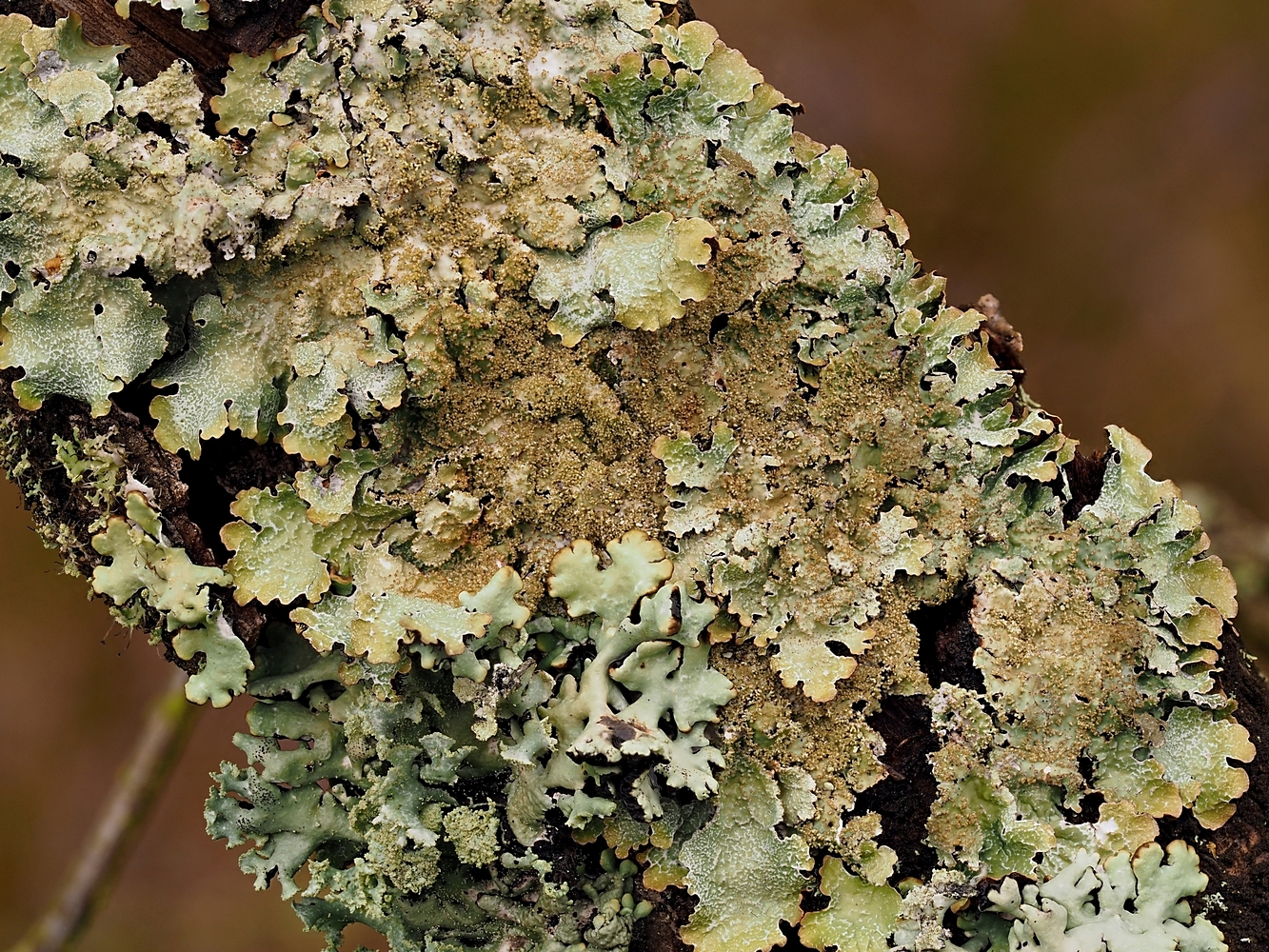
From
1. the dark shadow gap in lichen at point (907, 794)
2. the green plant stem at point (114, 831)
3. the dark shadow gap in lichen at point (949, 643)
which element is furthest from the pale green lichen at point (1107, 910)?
the green plant stem at point (114, 831)

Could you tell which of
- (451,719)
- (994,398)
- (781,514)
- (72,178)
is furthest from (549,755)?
(72,178)

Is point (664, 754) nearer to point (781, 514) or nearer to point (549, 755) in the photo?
point (549, 755)

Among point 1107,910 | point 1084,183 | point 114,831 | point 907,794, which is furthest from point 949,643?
point 114,831

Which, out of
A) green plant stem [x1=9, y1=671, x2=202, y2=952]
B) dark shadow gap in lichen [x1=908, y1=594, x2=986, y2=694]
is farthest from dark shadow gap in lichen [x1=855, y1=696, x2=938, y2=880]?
green plant stem [x1=9, y1=671, x2=202, y2=952]

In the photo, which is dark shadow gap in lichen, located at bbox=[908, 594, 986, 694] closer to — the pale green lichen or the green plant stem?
the pale green lichen

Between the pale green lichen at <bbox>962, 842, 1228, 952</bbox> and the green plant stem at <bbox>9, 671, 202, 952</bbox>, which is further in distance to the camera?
the green plant stem at <bbox>9, 671, 202, 952</bbox>

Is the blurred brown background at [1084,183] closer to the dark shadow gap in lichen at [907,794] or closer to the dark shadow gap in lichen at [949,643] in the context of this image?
the dark shadow gap in lichen at [949,643]

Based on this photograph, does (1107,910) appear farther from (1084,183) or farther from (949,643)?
(1084,183)
